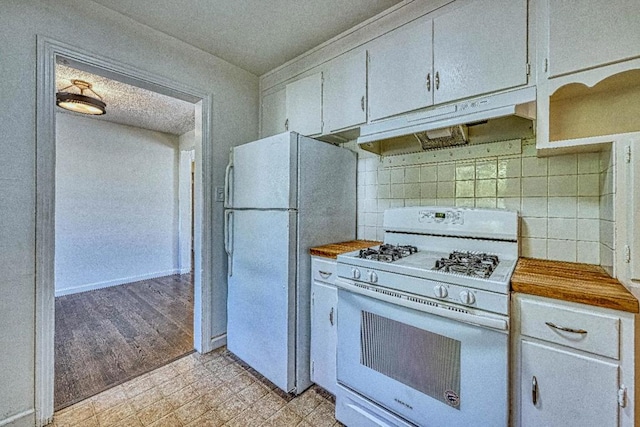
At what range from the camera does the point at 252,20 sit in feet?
6.16

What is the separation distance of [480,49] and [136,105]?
366 cm

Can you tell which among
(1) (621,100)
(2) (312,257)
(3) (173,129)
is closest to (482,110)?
(1) (621,100)

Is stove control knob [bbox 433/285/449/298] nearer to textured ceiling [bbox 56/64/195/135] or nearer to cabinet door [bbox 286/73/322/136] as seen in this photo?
cabinet door [bbox 286/73/322/136]

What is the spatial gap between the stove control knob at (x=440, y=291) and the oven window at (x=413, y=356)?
181mm

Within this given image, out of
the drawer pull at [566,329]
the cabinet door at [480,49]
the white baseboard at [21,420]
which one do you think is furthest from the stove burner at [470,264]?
the white baseboard at [21,420]

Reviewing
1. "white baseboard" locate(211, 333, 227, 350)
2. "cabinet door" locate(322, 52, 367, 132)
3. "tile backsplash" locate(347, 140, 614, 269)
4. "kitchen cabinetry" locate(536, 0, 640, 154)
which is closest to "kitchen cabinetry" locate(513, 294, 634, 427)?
Answer: "tile backsplash" locate(347, 140, 614, 269)

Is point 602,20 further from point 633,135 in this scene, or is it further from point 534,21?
point 633,135

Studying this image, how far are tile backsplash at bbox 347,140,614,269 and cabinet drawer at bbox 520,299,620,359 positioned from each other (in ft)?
1.15

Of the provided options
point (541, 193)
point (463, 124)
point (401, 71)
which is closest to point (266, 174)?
point (401, 71)

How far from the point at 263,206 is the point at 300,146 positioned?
1.56ft

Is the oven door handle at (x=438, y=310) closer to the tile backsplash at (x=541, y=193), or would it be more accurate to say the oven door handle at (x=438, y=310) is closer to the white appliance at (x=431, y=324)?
the white appliance at (x=431, y=324)

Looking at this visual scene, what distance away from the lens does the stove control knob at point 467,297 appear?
1.08 m

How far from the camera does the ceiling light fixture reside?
108 inches

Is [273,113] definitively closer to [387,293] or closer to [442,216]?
[442,216]
